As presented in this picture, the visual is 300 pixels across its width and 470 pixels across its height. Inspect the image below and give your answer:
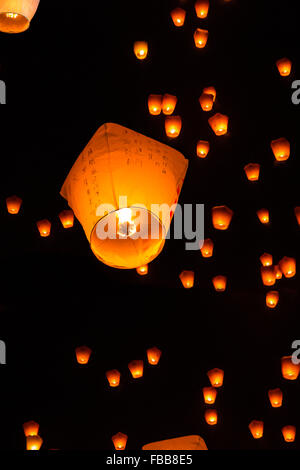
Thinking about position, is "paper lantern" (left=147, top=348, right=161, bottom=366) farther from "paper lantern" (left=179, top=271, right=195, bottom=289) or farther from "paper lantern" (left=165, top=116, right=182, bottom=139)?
"paper lantern" (left=165, top=116, right=182, bottom=139)

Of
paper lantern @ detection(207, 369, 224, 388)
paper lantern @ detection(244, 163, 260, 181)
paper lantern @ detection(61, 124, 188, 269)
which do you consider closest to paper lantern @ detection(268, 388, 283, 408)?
paper lantern @ detection(207, 369, 224, 388)

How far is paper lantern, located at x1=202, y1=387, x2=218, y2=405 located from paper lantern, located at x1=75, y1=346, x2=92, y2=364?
86 centimetres

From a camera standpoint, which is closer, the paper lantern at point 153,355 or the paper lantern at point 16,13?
the paper lantern at point 16,13

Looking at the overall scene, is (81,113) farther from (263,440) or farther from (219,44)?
(263,440)

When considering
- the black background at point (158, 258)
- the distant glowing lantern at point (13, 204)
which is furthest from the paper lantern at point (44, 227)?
the distant glowing lantern at point (13, 204)

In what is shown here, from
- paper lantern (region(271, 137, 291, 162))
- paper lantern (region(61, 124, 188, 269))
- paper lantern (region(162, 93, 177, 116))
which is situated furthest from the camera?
paper lantern (region(162, 93, 177, 116))

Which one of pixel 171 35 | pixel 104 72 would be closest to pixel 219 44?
pixel 171 35

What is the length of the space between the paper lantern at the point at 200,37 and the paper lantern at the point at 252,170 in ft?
3.73

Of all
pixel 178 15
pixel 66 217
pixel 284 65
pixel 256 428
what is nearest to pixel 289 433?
pixel 256 428

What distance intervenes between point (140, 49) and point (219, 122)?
0.94 m

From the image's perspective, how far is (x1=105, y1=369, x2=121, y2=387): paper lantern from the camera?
5086 mm

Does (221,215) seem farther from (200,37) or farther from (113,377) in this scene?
(200,37)

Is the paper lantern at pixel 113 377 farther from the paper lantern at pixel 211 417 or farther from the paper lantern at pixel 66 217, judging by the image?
the paper lantern at pixel 66 217

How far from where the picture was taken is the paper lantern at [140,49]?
228 inches
